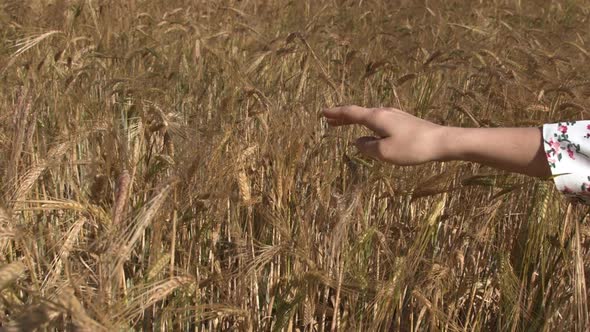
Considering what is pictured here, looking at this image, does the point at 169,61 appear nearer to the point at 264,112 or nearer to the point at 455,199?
the point at 264,112

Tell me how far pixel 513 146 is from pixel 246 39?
219 cm

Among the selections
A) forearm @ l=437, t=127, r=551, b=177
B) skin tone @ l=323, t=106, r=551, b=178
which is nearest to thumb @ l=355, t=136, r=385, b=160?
skin tone @ l=323, t=106, r=551, b=178

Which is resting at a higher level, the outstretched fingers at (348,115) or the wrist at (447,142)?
the outstretched fingers at (348,115)

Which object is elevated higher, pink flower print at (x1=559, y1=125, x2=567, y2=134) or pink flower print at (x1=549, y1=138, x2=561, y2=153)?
pink flower print at (x1=559, y1=125, x2=567, y2=134)

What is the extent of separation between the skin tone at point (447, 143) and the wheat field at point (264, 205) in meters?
0.18

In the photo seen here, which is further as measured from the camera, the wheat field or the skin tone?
the wheat field

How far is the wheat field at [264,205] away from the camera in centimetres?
134

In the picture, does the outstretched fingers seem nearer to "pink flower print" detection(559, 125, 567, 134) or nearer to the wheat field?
the wheat field

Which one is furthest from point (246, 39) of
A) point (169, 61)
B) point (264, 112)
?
point (264, 112)

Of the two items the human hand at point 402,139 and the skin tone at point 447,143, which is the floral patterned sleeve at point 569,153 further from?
the human hand at point 402,139

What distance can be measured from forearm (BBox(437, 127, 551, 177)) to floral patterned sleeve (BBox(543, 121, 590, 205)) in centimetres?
2

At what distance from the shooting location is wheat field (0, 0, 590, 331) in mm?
1340

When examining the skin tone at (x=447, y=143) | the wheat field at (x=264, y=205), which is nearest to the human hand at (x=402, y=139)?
the skin tone at (x=447, y=143)

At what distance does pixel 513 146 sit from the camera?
1.21 metres
